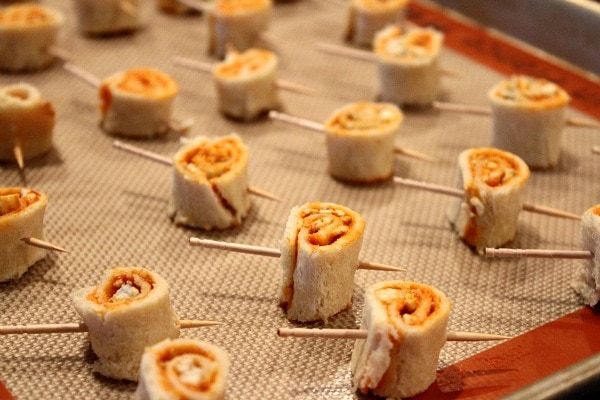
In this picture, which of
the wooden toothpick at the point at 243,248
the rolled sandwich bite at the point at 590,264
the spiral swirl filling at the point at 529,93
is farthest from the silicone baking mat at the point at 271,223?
the spiral swirl filling at the point at 529,93

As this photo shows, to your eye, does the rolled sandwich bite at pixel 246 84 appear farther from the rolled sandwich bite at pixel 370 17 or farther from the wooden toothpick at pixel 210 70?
the rolled sandwich bite at pixel 370 17

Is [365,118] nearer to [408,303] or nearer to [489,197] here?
[489,197]

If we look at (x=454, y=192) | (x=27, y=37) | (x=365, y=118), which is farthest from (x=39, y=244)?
(x=27, y=37)

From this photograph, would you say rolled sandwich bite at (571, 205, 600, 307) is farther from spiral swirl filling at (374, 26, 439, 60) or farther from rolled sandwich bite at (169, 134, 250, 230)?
spiral swirl filling at (374, 26, 439, 60)

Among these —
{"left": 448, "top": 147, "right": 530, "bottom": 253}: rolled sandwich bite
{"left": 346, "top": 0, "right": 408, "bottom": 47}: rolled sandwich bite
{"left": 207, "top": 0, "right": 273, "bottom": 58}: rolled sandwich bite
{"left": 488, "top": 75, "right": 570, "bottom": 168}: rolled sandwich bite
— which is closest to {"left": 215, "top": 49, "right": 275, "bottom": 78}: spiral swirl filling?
{"left": 207, "top": 0, "right": 273, "bottom": 58}: rolled sandwich bite

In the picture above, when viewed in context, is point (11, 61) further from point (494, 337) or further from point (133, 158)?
point (494, 337)
